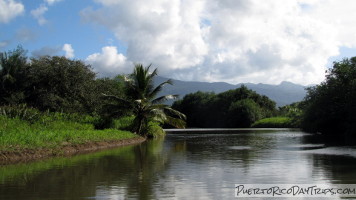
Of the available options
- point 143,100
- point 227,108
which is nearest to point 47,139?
point 143,100

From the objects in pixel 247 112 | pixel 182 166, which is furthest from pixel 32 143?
pixel 247 112

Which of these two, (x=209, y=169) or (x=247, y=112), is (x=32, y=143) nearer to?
(x=209, y=169)

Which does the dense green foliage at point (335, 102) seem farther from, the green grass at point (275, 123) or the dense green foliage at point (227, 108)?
the dense green foliage at point (227, 108)

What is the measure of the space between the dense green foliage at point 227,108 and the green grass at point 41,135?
57095 mm

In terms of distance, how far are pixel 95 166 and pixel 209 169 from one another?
4.18m

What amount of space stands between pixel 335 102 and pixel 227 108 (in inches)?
2056

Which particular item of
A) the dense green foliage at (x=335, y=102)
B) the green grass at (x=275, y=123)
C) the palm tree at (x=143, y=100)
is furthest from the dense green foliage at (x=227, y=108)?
the palm tree at (x=143, y=100)

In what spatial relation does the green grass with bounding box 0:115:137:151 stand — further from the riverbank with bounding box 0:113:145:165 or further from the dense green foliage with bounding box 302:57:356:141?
the dense green foliage with bounding box 302:57:356:141

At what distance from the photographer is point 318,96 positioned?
41.7 m

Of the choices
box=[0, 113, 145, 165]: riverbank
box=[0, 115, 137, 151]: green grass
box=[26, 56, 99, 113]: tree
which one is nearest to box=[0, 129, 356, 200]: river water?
box=[0, 113, 145, 165]: riverbank

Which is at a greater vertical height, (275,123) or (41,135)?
(275,123)

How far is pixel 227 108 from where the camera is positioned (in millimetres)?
91312

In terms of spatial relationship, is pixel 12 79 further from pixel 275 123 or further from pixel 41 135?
pixel 275 123

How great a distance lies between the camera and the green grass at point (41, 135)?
15344 mm
